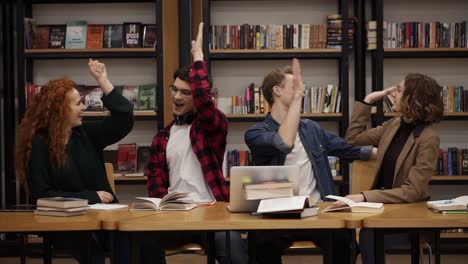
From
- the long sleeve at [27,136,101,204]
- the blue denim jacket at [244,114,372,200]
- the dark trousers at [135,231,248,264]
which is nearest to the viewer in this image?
the dark trousers at [135,231,248,264]

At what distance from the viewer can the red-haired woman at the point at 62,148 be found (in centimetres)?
341

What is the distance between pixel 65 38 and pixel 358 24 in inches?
91.6

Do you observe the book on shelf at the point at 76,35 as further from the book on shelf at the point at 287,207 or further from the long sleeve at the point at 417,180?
the book on shelf at the point at 287,207

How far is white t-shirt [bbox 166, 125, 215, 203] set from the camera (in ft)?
12.0

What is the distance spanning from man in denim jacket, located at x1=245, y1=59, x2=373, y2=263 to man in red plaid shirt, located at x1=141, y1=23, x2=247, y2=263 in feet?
0.63

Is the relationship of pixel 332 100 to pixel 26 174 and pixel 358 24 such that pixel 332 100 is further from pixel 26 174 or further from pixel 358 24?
pixel 26 174

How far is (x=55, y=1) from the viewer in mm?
5910

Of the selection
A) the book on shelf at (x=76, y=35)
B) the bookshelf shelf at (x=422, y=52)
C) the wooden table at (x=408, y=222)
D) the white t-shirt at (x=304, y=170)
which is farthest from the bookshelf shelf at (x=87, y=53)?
the wooden table at (x=408, y=222)

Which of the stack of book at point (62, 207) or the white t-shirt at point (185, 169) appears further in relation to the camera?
the white t-shirt at point (185, 169)

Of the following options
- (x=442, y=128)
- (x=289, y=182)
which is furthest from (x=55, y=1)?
(x=289, y=182)

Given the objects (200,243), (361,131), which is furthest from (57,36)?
(200,243)

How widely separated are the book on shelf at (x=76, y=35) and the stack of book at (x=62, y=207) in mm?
3029

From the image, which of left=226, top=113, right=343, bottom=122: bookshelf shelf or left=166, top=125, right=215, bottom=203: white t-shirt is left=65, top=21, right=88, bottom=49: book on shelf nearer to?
left=226, top=113, right=343, bottom=122: bookshelf shelf

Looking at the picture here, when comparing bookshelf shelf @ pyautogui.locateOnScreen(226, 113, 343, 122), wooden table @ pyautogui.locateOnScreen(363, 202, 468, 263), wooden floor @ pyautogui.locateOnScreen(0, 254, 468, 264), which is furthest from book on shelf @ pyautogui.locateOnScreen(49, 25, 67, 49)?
wooden table @ pyautogui.locateOnScreen(363, 202, 468, 263)
